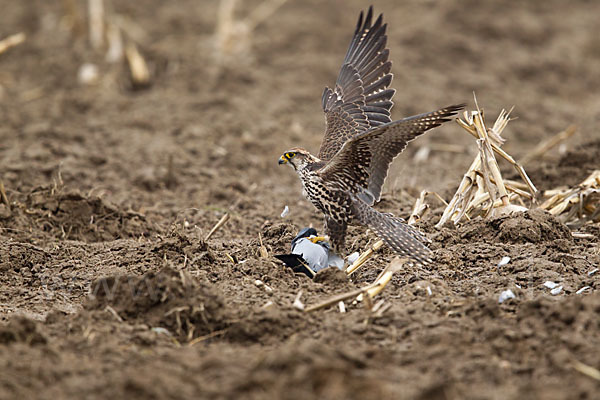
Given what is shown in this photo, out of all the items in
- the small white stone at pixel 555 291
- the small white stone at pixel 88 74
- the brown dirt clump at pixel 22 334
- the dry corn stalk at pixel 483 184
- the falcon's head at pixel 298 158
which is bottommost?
the brown dirt clump at pixel 22 334

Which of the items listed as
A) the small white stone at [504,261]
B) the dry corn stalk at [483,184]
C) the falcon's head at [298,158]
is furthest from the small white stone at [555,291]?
the falcon's head at [298,158]

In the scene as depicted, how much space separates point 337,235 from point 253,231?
126cm

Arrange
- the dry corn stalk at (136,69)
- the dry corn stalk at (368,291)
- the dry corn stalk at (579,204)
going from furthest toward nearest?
1. the dry corn stalk at (136,69)
2. the dry corn stalk at (579,204)
3. the dry corn stalk at (368,291)

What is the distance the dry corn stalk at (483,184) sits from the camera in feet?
17.2

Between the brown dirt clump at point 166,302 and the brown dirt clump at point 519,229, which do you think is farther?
the brown dirt clump at point 519,229

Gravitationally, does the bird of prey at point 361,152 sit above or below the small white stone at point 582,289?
above

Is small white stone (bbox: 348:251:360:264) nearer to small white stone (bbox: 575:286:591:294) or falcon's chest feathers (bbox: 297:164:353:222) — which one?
falcon's chest feathers (bbox: 297:164:353:222)

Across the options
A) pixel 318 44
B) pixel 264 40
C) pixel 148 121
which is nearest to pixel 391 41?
pixel 318 44

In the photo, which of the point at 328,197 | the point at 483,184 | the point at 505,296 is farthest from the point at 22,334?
the point at 483,184

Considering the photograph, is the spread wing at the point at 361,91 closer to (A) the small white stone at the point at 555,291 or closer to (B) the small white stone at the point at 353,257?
(B) the small white stone at the point at 353,257

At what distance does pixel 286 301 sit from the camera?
4066 millimetres

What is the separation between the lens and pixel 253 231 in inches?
A: 232

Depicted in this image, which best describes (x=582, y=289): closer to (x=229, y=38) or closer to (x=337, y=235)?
(x=337, y=235)

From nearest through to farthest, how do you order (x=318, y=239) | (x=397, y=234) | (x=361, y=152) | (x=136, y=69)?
(x=397, y=234) < (x=361, y=152) < (x=318, y=239) < (x=136, y=69)
